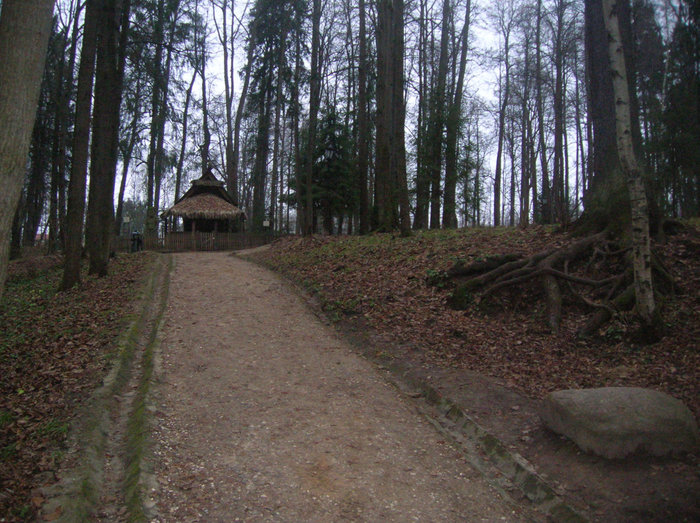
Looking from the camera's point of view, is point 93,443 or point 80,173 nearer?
point 93,443

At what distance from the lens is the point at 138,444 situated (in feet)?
15.2

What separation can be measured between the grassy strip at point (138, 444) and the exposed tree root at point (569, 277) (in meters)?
5.11

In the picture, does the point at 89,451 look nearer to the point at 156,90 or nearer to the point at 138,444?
the point at 138,444

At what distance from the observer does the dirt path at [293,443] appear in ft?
12.8

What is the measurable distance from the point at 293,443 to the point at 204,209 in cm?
2785

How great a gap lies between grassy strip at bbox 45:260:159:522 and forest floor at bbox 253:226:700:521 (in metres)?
3.55

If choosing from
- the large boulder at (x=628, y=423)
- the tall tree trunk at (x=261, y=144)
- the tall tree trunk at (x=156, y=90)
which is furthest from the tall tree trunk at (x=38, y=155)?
the large boulder at (x=628, y=423)

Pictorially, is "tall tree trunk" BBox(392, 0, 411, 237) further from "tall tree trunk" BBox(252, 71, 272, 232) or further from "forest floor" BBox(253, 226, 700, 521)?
"tall tree trunk" BBox(252, 71, 272, 232)

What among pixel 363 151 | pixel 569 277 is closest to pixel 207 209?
pixel 363 151

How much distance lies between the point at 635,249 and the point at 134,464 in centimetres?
592

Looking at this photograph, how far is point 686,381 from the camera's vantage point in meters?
5.23

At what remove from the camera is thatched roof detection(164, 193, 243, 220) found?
100 ft

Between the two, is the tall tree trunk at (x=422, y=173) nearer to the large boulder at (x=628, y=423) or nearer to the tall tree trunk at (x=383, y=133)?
the tall tree trunk at (x=383, y=133)

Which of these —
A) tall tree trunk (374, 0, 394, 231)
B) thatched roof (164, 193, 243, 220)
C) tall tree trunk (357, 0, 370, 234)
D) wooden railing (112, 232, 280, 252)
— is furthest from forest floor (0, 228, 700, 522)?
thatched roof (164, 193, 243, 220)
